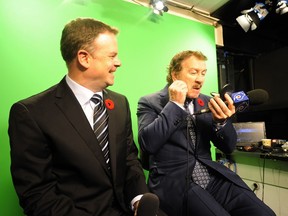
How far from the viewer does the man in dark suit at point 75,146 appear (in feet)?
3.02

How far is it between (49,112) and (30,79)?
62 centimetres

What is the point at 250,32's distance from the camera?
285cm

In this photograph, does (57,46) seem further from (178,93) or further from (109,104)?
(178,93)

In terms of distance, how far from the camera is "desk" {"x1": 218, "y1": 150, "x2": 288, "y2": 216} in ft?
7.13

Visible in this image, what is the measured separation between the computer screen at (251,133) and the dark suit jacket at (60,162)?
1849mm

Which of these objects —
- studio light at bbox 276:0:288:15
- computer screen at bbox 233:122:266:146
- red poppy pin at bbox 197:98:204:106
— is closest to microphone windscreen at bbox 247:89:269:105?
red poppy pin at bbox 197:98:204:106

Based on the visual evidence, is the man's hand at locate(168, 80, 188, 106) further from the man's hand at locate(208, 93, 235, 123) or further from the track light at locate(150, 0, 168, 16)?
the track light at locate(150, 0, 168, 16)

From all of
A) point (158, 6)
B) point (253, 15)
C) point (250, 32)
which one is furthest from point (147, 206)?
point (250, 32)

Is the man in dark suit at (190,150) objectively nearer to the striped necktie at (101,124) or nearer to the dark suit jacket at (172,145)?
the dark suit jacket at (172,145)

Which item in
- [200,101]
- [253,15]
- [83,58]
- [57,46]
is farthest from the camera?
[253,15]

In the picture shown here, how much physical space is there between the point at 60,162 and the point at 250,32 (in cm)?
283

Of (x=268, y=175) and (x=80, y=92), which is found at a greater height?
(x=80, y=92)

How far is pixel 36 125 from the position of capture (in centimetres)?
95

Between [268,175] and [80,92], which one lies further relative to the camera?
[268,175]
